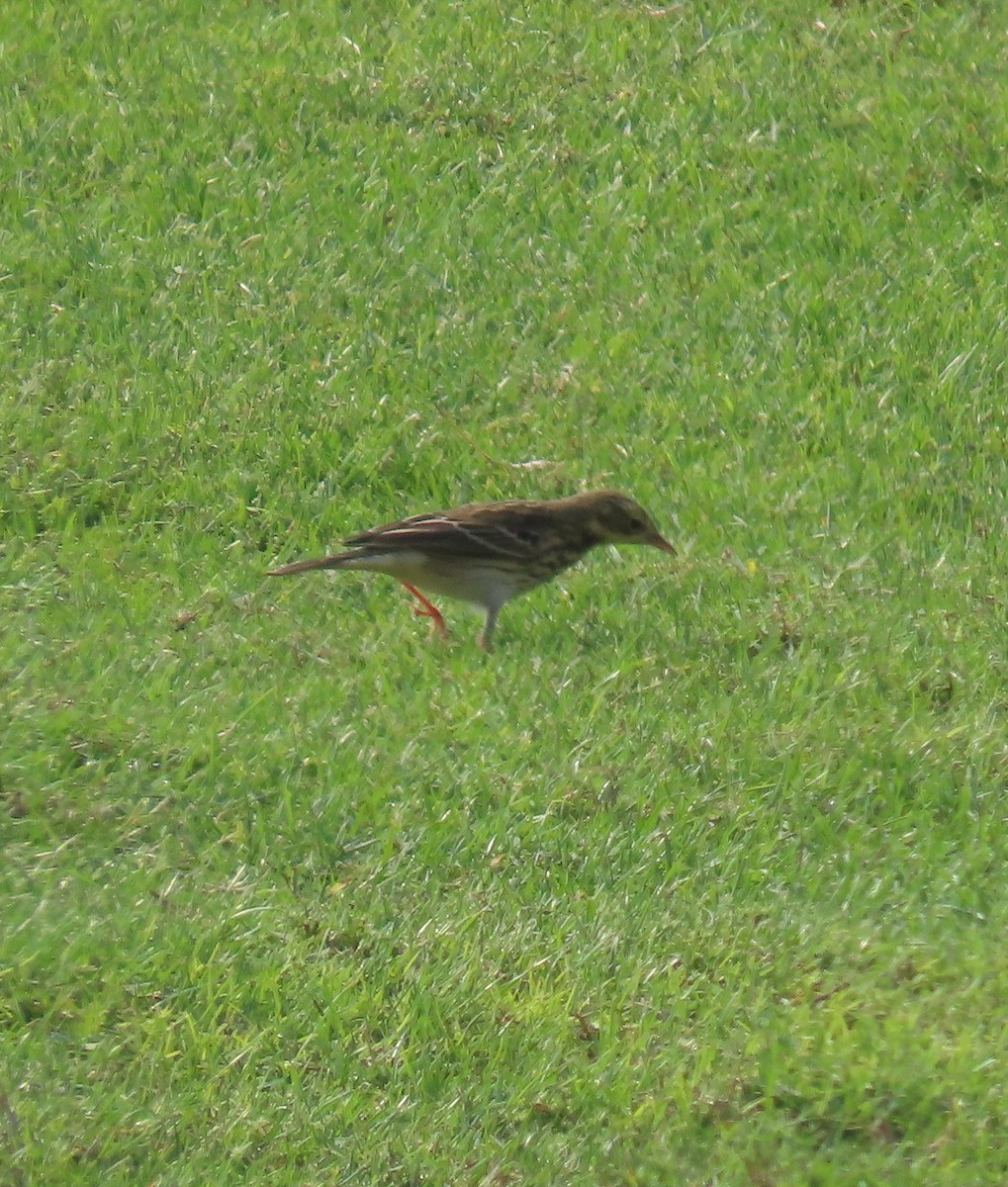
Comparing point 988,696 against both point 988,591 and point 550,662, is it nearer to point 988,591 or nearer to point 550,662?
point 988,591

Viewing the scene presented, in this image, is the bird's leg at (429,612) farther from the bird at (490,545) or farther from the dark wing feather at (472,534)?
the dark wing feather at (472,534)

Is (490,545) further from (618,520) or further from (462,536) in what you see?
(618,520)

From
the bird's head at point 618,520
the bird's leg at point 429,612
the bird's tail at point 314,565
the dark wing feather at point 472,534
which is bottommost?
the bird's leg at point 429,612

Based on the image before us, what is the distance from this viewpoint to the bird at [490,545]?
8578 millimetres

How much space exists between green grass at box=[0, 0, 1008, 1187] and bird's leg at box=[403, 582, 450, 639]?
11 centimetres

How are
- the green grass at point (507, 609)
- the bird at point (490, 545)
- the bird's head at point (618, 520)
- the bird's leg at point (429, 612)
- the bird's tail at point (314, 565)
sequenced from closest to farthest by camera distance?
the green grass at point (507, 609)
the bird's tail at point (314, 565)
the bird at point (490, 545)
the bird's leg at point (429, 612)
the bird's head at point (618, 520)

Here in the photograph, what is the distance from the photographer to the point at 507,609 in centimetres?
913

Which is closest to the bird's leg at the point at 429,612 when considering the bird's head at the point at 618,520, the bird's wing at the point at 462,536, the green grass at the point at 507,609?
the green grass at the point at 507,609

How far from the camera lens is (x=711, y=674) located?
8180mm

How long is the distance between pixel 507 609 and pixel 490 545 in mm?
506

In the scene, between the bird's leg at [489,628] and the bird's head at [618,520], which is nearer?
the bird's leg at [489,628]

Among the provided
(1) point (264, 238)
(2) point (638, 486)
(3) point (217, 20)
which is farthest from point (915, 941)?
(3) point (217, 20)

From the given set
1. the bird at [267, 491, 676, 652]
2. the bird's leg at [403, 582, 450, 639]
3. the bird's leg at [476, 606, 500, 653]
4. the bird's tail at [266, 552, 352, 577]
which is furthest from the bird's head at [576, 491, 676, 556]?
the bird's tail at [266, 552, 352, 577]

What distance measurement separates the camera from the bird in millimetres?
8578
